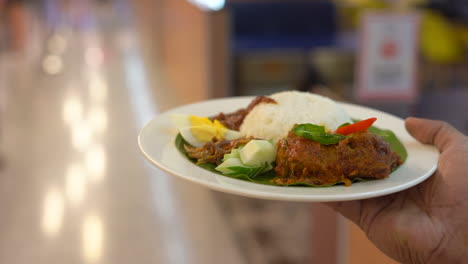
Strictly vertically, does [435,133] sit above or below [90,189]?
above

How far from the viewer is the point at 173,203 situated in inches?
125

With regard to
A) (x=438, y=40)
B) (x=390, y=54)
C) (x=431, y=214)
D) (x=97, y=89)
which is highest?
(x=390, y=54)

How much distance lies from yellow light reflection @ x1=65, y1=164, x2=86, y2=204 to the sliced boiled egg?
206cm

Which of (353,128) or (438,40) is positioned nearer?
(353,128)

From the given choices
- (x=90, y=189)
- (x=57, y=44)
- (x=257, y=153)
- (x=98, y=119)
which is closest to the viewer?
(x=257, y=153)

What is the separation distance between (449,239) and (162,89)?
460 cm

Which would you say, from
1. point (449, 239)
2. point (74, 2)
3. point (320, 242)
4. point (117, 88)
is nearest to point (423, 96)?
point (320, 242)

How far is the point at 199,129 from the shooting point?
127cm

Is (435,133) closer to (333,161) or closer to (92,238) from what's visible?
(333,161)

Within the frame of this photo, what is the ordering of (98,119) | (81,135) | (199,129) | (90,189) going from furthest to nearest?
1. (98,119)
2. (81,135)
3. (90,189)
4. (199,129)

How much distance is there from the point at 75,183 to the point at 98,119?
51.5 inches

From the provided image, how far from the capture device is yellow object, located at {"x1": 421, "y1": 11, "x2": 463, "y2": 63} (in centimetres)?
457

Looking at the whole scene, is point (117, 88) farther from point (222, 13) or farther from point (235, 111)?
point (235, 111)

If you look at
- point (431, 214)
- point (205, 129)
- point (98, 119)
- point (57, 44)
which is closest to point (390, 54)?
point (431, 214)
